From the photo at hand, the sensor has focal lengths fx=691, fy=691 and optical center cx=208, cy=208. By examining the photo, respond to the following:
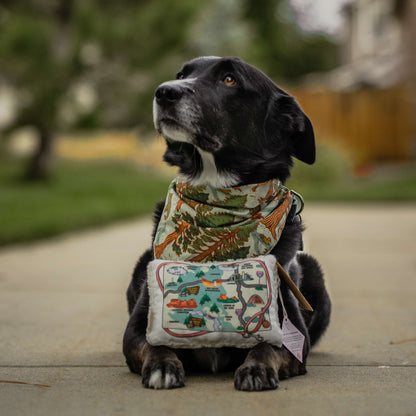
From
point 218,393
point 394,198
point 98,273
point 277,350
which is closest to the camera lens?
point 218,393

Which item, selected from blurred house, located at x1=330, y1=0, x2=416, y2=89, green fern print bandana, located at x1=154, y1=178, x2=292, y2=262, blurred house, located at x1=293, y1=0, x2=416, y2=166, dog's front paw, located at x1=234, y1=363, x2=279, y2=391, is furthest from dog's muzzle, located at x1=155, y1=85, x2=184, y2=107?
blurred house, located at x1=330, y1=0, x2=416, y2=89

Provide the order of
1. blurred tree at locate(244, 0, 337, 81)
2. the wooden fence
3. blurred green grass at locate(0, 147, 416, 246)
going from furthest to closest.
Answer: blurred tree at locate(244, 0, 337, 81) → the wooden fence → blurred green grass at locate(0, 147, 416, 246)

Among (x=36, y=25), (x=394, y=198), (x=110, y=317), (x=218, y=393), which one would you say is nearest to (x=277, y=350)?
(x=218, y=393)

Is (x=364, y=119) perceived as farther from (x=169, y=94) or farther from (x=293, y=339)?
(x=293, y=339)

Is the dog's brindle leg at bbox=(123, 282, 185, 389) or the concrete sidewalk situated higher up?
the dog's brindle leg at bbox=(123, 282, 185, 389)

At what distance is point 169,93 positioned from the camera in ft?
9.65

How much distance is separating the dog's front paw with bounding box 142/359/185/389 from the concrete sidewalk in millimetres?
51

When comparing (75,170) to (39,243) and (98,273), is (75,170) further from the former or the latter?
(98,273)

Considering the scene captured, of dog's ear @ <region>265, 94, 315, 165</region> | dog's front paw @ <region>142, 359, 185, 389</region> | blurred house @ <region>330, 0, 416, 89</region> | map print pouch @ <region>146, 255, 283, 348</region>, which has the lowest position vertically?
blurred house @ <region>330, 0, 416, 89</region>

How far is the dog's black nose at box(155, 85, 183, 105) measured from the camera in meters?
2.94

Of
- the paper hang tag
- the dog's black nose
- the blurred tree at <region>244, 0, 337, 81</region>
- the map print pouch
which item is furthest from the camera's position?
the blurred tree at <region>244, 0, 337, 81</region>

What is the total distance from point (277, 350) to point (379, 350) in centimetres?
92

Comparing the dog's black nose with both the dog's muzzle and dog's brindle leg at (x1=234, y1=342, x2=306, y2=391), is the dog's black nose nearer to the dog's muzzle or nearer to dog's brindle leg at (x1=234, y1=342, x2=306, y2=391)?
the dog's muzzle

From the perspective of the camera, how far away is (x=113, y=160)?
20.9m
